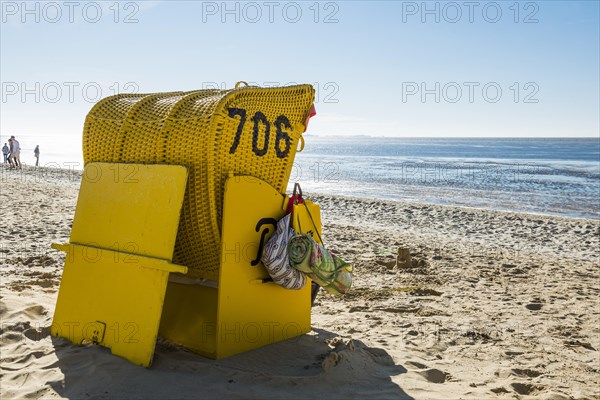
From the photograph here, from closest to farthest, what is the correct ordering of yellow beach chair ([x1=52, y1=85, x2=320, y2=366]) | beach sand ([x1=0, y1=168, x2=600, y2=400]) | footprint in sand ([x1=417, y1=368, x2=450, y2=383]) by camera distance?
beach sand ([x1=0, y1=168, x2=600, y2=400]) < yellow beach chair ([x1=52, y1=85, x2=320, y2=366]) < footprint in sand ([x1=417, y1=368, x2=450, y2=383])

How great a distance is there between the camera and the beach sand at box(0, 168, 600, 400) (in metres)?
3.47

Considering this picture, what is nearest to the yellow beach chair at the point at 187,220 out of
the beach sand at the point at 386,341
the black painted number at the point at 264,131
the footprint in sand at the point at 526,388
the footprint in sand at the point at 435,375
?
the black painted number at the point at 264,131

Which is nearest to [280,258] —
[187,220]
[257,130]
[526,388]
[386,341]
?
[187,220]

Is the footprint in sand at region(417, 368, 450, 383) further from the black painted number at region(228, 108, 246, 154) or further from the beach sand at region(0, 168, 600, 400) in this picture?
the black painted number at region(228, 108, 246, 154)

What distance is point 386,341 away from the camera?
183 inches

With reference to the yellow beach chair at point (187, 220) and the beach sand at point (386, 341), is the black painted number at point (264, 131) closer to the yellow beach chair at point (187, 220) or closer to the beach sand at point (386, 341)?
the yellow beach chair at point (187, 220)

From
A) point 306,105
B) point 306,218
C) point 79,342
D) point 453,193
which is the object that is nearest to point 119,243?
point 79,342

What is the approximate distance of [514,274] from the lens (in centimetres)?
782

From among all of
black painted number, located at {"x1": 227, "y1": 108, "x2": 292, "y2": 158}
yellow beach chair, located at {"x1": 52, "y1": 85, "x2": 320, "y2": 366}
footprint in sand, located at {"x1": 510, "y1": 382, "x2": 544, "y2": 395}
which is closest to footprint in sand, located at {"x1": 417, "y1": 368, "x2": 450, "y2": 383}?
footprint in sand, located at {"x1": 510, "y1": 382, "x2": 544, "y2": 395}

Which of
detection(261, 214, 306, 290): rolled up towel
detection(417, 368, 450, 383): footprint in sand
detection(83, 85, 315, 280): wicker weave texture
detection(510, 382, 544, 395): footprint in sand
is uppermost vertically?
detection(83, 85, 315, 280): wicker weave texture

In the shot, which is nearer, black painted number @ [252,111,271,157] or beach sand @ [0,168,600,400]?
beach sand @ [0,168,600,400]

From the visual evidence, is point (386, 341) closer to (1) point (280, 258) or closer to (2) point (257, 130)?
(1) point (280, 258)

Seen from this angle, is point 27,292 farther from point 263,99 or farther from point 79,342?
point 263,99

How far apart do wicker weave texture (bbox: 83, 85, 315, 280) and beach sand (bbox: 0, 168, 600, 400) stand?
0.90 m
